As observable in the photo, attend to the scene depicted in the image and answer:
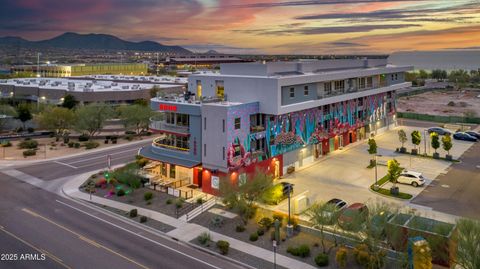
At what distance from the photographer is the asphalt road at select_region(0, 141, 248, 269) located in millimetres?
30438

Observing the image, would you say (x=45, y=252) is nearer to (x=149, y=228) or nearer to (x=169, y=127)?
(x=149, y=228)

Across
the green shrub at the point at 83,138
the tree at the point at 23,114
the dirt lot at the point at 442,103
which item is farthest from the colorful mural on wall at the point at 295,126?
the tree at the point at 23,114

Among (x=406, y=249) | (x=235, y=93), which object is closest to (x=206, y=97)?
(x=235, y=93)

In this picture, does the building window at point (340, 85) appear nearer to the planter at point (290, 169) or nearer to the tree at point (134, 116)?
the planter at point (290, 169)

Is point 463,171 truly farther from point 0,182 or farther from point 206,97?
point 0,182

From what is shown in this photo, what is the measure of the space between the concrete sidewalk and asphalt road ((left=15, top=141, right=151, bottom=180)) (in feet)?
23.0

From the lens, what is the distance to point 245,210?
37000 millimetres

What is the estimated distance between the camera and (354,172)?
178ft

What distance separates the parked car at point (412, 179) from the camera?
159ft

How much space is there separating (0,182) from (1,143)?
28.6 meters

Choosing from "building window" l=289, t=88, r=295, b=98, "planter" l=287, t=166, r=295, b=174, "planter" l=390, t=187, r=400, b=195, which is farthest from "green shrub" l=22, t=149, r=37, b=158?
"planter" l=390, t=187, r=400, b=195

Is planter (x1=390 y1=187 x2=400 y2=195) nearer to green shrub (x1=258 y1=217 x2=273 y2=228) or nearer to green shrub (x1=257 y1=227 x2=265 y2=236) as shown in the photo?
green shrub (x1=258 y1=217 x2=273 y2=228)

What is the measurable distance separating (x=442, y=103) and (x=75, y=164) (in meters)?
123

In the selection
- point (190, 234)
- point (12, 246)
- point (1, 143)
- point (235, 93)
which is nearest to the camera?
point (12, 246)
